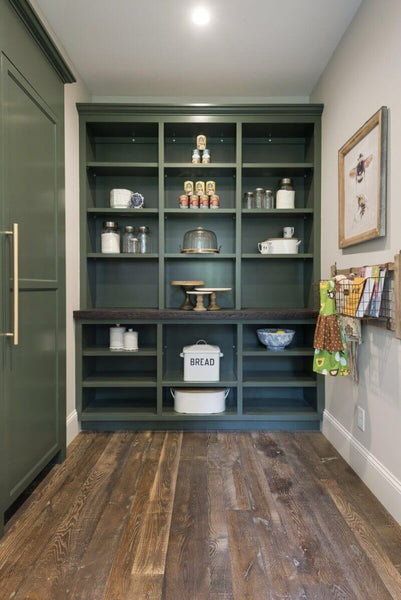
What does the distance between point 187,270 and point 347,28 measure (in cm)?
196

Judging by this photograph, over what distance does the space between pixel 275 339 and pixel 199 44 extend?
2.10 m

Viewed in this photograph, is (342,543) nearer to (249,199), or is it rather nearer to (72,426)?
(72,426)

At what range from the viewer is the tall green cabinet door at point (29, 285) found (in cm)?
165

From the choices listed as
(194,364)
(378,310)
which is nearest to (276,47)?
(378,310)

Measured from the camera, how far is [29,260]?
188 centimetres

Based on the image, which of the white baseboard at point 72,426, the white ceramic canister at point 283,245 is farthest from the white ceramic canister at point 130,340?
the white ceramic canister at point 283,245

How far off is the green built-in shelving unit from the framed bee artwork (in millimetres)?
516

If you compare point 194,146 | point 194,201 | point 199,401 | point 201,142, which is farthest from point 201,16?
point 199,401

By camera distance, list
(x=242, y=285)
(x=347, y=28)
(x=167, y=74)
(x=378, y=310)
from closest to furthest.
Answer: (x=378, y=310) → (x=347, y=28) → (x=167, y=74) → (x=242, y=285)

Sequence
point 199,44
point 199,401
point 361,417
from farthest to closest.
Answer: point 199,401, point 199,44, point 361,417

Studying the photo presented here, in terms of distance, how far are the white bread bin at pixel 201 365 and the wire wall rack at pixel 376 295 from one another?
1064 mm

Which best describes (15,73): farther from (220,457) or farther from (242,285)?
(220,457)

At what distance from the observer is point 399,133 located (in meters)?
1.68

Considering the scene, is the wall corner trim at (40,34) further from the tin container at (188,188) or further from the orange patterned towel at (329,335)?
the orange patterned towel at (329,335)
